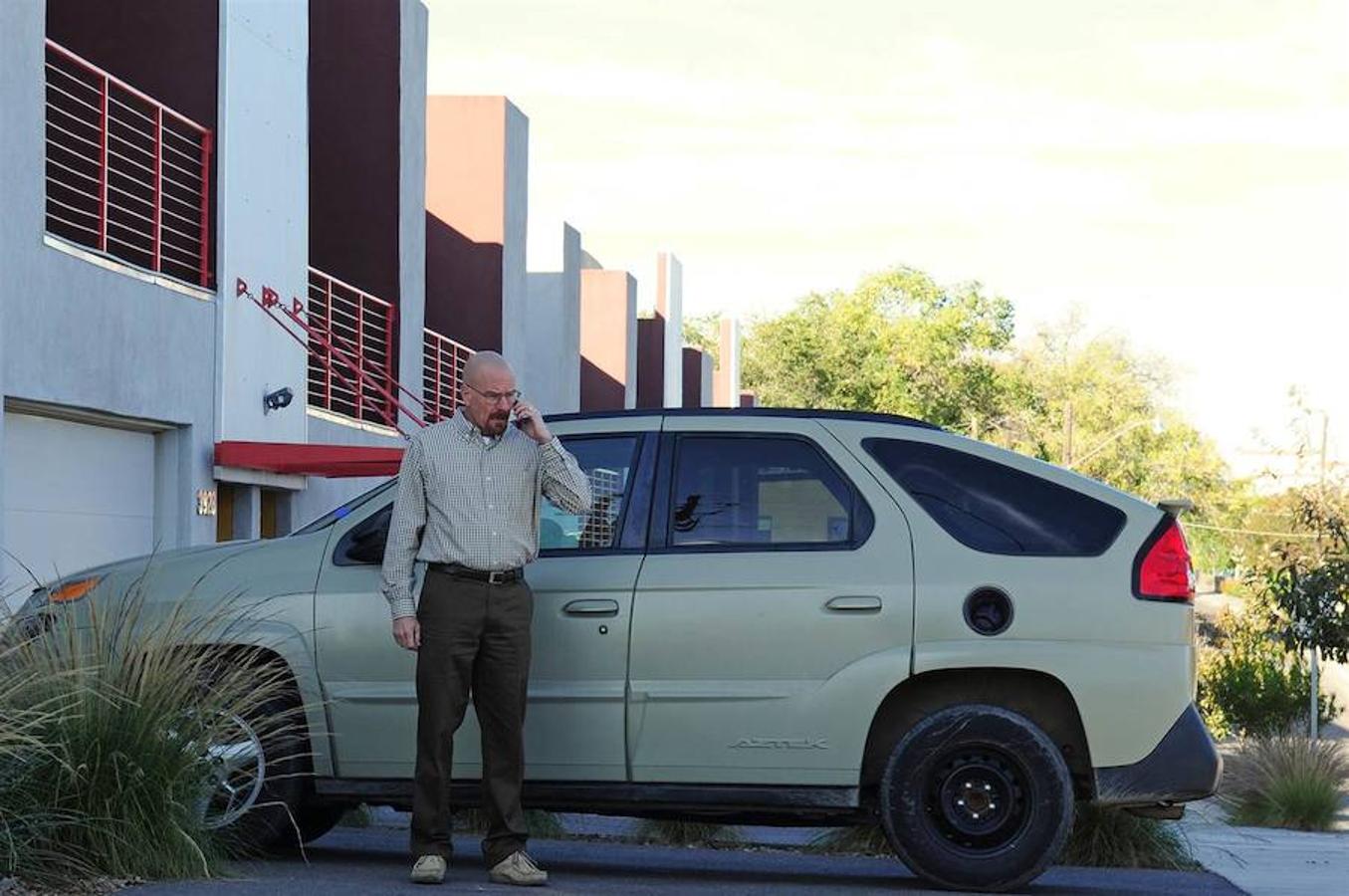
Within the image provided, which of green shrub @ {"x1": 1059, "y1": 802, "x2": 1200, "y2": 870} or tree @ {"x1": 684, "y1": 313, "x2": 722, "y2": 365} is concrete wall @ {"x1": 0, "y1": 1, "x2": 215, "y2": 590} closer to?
green shrub @ {"x1": 1059, "y1": 802, "x2": 1200, "y2": 870}

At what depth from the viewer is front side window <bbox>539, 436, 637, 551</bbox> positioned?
31.1 ft

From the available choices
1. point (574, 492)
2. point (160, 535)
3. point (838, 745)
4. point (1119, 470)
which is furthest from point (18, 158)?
point (1119, 470)

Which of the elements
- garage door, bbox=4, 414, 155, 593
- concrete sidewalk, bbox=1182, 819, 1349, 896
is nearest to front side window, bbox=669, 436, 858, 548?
concrete sidewalk, bbox=1182, 819, 1349, 896

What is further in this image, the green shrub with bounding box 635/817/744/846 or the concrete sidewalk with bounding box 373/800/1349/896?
the green shrub with bounding box 635/817/744/846

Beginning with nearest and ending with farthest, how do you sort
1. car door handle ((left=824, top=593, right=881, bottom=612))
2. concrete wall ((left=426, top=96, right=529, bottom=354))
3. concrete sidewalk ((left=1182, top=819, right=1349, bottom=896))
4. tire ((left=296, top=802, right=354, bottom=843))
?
car door handle ((left=824, top=593, right=881, bottom=612)), tire ((left=296, top=802, right=354, bottom=843)), concrete sidewalk ((left=1182, top=819, right=1349, bottom=896)), concrete wall ((left=426, top=96, right=529, bottom=354))

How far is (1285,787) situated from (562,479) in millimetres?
11264

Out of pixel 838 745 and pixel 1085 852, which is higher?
pixel 838 745

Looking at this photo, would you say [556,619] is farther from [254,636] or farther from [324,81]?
[324,81]

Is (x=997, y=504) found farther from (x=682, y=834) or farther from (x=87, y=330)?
(x=87, y=330)

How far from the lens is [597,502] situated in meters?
9.54

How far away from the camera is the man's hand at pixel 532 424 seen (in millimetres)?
8875

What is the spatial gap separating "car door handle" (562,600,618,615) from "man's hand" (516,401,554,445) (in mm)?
730

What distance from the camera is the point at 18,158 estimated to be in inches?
552

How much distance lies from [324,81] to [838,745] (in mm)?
17122
